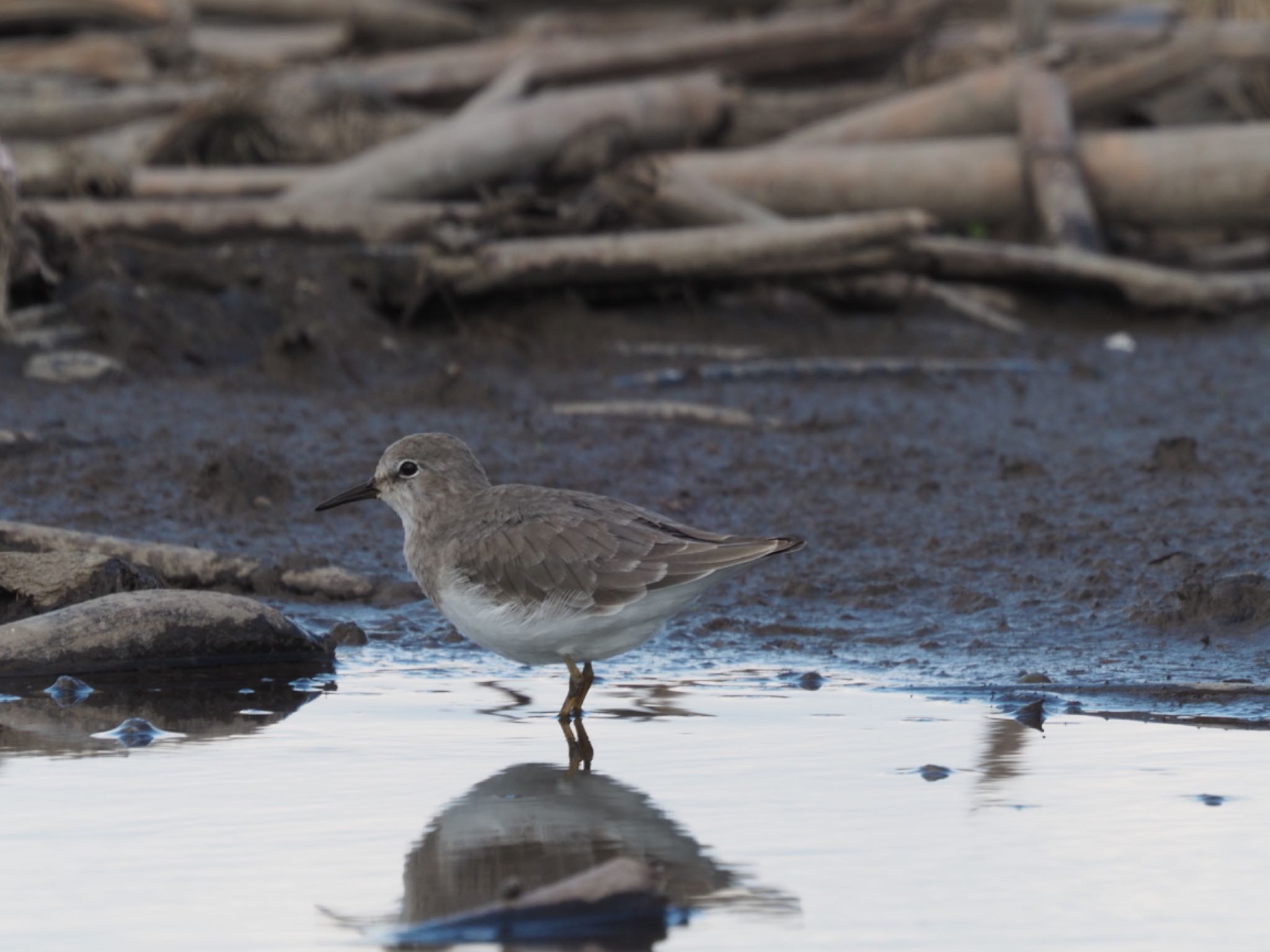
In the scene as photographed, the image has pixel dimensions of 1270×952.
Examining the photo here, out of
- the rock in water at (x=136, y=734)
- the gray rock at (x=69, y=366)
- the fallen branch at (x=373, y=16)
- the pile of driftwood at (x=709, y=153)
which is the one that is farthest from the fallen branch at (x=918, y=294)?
the fallen branch at (x=373, y=16)

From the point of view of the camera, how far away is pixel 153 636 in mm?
6852

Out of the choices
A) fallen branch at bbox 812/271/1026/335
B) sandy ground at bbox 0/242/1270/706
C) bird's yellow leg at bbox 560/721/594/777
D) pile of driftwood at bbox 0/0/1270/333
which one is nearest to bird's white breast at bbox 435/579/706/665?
bird's yellow leg at bbox 560/721/594/777

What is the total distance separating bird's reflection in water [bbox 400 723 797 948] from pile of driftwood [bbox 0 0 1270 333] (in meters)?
6.72

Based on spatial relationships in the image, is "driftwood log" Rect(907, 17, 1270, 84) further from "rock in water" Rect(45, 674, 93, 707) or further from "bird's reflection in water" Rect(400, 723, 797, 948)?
"bird's reflection in water" Rect(400, 723, 797, 948)

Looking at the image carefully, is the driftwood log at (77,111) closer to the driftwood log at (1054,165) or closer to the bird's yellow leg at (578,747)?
the driftwood log at (1054,165)

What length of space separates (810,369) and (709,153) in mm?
3804

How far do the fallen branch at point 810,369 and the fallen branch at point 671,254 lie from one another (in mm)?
780

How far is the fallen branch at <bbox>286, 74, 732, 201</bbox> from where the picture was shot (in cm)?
1384

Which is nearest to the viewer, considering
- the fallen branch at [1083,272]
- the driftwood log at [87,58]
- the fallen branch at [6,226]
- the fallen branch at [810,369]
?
the fallen branch at [6,226]

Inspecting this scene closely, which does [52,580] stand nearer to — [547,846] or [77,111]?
[547,846]

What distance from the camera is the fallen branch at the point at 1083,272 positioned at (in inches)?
539

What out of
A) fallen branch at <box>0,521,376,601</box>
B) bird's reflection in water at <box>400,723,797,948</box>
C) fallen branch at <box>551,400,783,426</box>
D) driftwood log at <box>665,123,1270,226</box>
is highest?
driftwood log at <box>665,123,1270,226</box>

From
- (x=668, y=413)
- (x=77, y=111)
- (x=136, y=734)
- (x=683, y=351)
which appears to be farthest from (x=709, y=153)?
(x=136, y=734)

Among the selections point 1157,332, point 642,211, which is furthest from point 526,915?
point 1157,332
